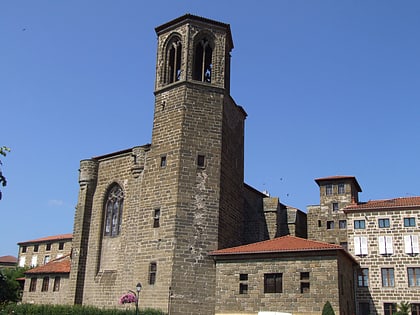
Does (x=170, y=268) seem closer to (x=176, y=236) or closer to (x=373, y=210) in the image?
(x=176, y=236)

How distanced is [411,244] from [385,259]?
5.96 ft

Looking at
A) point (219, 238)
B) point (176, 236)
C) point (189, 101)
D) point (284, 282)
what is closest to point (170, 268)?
point (176, 236)

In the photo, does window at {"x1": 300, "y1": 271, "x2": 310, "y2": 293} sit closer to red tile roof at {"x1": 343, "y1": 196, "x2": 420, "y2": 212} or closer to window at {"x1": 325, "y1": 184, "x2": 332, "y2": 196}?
red tile roof at {"x1": 343, "y1": 196, "x2": 420, "y2": 212}

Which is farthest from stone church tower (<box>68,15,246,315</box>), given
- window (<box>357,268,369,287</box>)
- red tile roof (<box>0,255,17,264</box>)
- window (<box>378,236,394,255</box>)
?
red tile roof (<box>0,255,17,264</box>)

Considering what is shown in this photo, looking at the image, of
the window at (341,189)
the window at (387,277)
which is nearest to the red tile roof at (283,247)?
the window at (387,277)

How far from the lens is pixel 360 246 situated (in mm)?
31203

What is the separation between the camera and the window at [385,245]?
30.4 metres

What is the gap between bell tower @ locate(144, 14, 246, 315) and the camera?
83.8 ft

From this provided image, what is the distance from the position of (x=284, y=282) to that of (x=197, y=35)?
615 inches

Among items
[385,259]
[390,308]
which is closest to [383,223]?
[385,259]

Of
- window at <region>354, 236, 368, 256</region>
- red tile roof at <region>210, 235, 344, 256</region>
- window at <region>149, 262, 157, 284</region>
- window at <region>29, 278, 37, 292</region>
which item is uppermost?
window at <region>354, 236, 368, 256</region>

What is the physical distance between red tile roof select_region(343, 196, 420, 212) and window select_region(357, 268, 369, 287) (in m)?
3.95

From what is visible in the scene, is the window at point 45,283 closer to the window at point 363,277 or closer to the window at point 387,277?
the window at point 363,277

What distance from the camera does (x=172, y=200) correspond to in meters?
26.4
